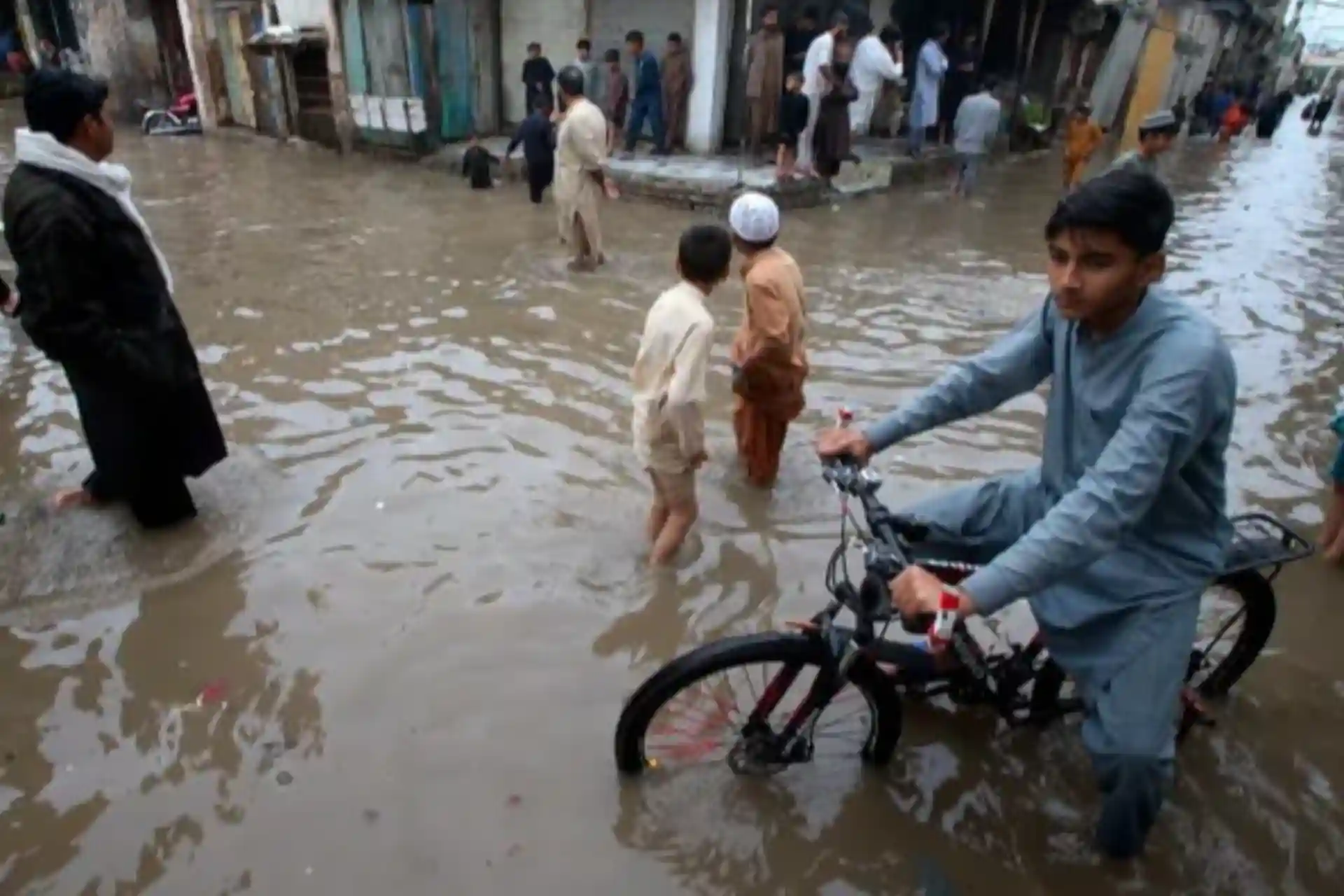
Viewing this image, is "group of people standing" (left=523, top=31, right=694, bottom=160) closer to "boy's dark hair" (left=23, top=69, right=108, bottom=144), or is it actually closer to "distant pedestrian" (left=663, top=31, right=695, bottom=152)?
"distant pedestrian" (left=663, top=31, right=695, bottom=152)

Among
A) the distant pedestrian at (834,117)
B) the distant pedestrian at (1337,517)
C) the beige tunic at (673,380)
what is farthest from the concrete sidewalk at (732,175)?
the beige tunic at (673,380)

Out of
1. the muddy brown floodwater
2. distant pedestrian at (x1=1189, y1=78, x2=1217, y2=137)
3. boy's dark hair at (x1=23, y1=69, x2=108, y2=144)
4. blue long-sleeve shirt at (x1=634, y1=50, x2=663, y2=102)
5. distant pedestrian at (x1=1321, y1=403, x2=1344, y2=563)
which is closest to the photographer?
the muddy brown floodwater

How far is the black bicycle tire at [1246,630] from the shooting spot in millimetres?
2888

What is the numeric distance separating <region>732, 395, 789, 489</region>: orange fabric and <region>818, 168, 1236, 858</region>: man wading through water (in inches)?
68.6

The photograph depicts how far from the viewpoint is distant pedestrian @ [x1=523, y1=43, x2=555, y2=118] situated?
1377 centimetres

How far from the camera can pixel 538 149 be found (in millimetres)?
10875

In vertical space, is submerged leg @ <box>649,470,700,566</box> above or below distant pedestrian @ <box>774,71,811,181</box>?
below

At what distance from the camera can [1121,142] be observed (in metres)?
22.6

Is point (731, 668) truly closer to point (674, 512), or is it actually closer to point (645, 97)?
point (674, 512)

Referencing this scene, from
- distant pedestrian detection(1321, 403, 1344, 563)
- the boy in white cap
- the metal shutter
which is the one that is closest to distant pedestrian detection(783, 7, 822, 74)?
the metal shutter

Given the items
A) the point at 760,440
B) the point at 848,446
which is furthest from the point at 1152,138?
the point at 848,446

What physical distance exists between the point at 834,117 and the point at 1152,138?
5644 millimetres

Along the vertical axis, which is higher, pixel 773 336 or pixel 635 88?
pixel 635 88

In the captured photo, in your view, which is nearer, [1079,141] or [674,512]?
[674,512]
